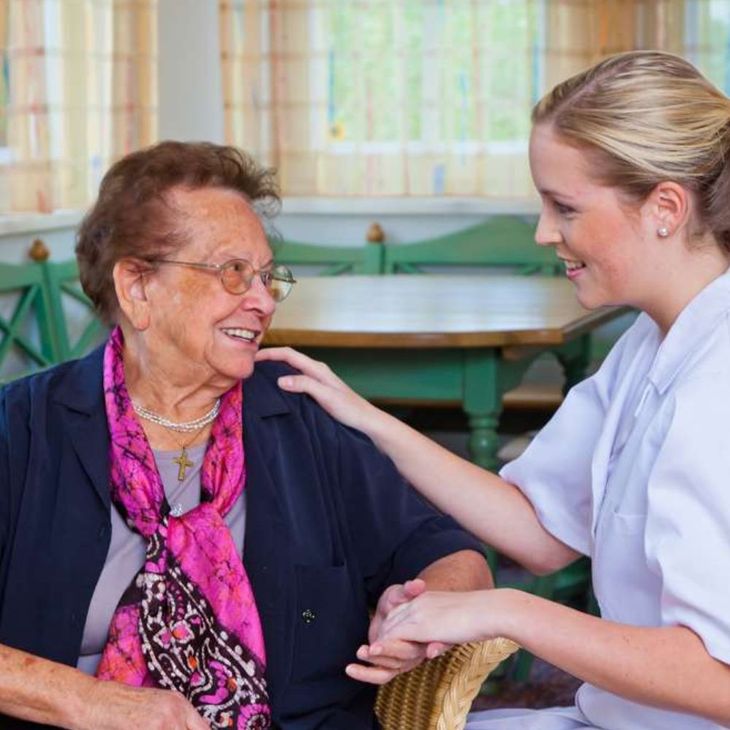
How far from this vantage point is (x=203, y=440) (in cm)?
201

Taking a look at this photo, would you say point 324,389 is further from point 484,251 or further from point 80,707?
point 484,251

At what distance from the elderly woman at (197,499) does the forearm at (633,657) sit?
30cm

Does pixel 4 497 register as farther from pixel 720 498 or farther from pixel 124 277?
pixel 720 498

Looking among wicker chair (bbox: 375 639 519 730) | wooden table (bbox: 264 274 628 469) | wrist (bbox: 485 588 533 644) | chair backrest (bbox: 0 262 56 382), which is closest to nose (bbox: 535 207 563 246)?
wrist (bbox: 485 588 533 644)

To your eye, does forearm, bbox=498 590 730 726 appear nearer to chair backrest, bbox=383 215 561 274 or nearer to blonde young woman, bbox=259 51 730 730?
blonde young woman, bbox=259 51 730 730

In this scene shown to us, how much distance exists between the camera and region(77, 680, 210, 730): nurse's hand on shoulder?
5.52ft

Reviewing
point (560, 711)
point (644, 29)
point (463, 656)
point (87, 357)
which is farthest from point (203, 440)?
point (644, 29)

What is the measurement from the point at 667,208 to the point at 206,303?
0.66 meters

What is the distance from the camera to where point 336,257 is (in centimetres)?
544

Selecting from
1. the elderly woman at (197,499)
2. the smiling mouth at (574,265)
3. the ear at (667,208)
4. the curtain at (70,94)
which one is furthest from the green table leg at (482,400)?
the curtain at (70,94)

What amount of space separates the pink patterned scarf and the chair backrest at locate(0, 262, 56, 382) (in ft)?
8.45

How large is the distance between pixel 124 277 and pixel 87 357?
0.13 m

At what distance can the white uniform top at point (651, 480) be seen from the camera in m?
1.47

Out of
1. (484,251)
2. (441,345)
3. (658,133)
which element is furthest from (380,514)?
(484,251)
